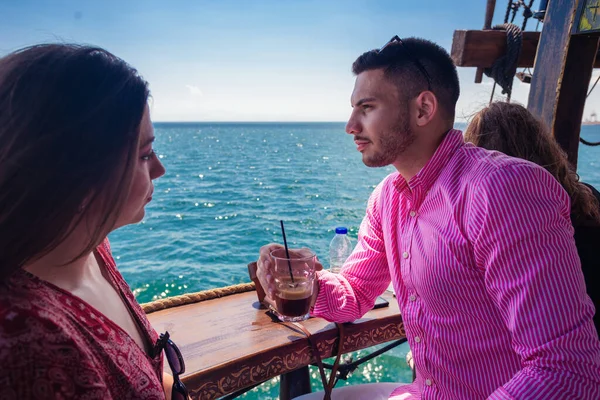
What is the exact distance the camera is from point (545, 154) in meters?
2.20

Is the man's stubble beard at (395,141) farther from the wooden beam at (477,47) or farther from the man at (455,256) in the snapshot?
the wooden beam at (477,47)

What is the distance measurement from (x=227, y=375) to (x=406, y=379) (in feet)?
16.8

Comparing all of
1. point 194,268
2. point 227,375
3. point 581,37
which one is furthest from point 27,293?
point 194,268

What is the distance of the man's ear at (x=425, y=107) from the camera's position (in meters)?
1.69

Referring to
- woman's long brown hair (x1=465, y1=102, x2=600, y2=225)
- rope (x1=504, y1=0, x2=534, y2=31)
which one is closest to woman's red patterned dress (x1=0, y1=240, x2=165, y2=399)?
woman's long brown hair (x1=465, y1=102, x2=600, y2=225)

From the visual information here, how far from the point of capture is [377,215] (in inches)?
78.0

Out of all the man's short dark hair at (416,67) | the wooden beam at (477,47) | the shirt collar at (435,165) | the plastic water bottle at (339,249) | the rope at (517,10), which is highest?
the rope at (517,10)

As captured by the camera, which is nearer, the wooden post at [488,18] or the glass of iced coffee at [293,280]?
the glass of iced coffee at [293,280]

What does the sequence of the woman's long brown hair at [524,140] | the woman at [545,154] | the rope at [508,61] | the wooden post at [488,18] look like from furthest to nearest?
1. the wooden post at [488,18]
2. the rope at [508,61]
3. the woman's long brown hair at [524,140]
4. the woman at [545,154]

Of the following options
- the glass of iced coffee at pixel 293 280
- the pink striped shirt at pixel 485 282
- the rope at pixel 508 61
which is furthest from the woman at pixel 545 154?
the glass of iced coffee at pixel 293 280

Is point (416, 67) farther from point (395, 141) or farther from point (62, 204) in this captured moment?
point (62, 204)

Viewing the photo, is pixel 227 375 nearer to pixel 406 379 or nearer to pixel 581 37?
Answer: pixel 581 37

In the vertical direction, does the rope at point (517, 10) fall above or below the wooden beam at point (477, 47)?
above

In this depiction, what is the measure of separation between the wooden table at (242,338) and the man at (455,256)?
0.65 ft
